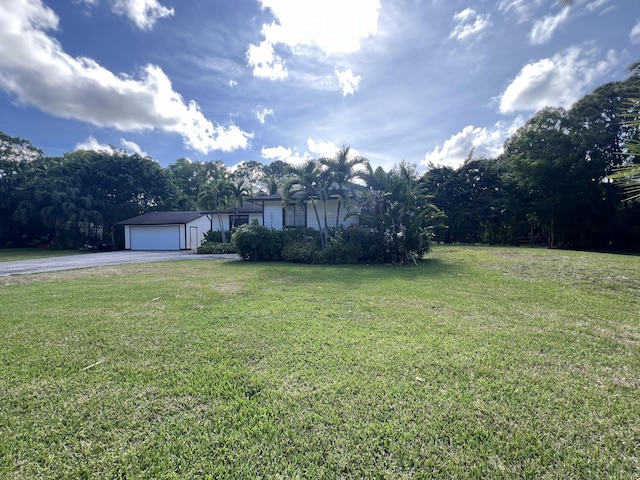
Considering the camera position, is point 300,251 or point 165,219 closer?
point 300,251

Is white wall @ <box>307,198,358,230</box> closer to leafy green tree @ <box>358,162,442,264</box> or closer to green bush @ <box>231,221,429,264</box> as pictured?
green bush @ <box>231,221,429,264</box>

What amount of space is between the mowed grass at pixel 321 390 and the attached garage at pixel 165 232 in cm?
1830

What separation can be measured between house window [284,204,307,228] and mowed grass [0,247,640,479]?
12.3 m

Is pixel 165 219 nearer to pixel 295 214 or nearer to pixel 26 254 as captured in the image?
pixel 26 254

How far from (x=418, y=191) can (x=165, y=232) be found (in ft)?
66.4

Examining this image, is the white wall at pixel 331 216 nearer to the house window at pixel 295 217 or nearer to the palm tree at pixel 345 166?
the house window at pixel 295 217

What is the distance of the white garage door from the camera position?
23.3 meters

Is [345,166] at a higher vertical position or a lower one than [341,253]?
higher

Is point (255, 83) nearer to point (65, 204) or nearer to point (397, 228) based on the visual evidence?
point (397, 228)

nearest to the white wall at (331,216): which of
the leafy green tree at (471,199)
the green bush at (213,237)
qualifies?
the green bush at (213,237)

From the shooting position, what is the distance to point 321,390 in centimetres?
265

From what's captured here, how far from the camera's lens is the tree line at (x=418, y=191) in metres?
13.6

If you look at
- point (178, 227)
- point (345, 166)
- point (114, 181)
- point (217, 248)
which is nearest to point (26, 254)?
point (178, 227)

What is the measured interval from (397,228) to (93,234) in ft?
96.5
